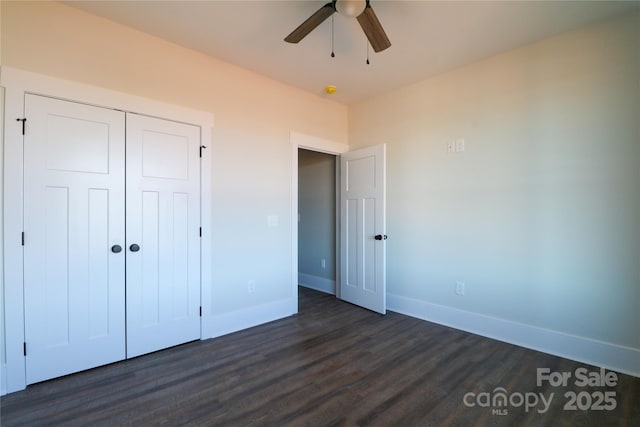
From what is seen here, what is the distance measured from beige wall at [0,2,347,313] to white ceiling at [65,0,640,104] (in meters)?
0.16

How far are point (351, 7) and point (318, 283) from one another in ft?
11.9

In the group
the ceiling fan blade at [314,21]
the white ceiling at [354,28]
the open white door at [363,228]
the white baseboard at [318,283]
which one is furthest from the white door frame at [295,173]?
the ceiling fan blade at [314,21]

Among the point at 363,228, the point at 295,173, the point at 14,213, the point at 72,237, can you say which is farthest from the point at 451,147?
the point at 14,213

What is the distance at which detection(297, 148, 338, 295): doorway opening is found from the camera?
14.4 ft

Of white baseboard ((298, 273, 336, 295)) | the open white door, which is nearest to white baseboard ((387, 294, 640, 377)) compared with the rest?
the open white door

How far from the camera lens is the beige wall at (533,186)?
7.30 feet

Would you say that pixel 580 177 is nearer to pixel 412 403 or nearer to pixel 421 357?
pixel 421 357

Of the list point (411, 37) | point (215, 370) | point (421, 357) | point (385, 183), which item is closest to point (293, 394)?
point (215, 370)

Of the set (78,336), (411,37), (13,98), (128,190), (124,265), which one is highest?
(411,37)

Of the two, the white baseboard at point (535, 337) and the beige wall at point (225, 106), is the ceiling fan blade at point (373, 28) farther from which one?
the white baseboard at point (535, 337)

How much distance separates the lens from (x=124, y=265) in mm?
2363

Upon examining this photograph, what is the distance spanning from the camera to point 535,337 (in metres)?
2.58

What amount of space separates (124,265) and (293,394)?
5.45ft

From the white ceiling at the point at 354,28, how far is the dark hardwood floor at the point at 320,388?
2708mm
